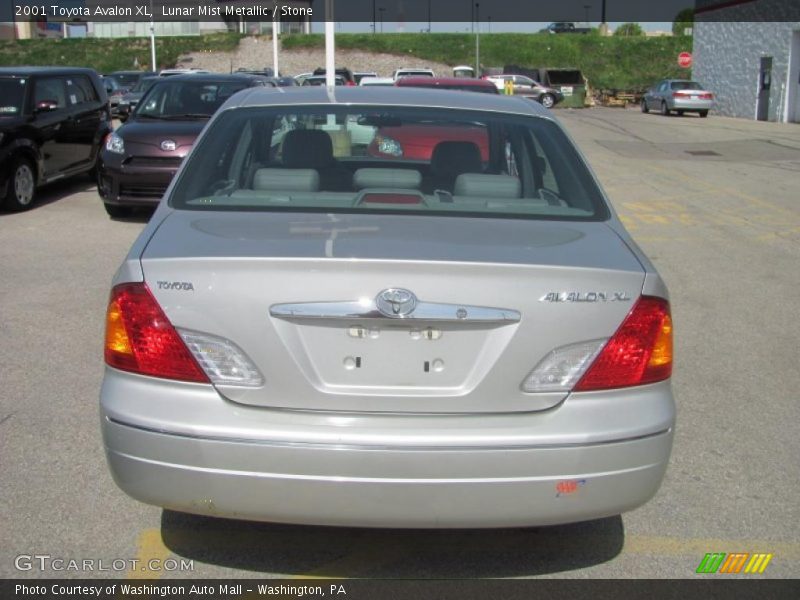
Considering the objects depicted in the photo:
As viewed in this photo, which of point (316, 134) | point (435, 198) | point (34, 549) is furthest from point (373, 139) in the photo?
point (34, 549)

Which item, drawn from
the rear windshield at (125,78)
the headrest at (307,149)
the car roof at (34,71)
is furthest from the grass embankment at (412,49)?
the headrest at (307,149)

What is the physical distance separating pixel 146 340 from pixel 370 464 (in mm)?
830

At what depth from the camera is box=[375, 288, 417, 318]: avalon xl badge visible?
2.92m

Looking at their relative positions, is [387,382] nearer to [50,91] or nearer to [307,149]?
[307,149]

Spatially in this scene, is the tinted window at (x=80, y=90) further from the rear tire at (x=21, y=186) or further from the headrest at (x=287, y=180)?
the headrest at (x=287, y=180)

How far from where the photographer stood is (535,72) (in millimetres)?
50625

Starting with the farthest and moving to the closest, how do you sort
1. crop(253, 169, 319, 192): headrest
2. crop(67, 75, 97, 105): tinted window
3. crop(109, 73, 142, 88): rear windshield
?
crop(109, 73, 142, 88): rear windshield → crop(67, 75, 97, 105): tinted window → crop(253, 169, 319, 192): headrest

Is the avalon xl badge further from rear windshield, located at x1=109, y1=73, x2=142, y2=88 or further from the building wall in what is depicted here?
rear windshield, located at x1=109, y1=73, x2=142, y2=88

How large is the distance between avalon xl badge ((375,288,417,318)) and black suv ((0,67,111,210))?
952 centimetres

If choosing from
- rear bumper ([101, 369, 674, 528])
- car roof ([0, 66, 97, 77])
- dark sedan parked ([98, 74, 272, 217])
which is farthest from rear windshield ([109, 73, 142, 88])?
rear bumper ([101, 369, 674, 528])

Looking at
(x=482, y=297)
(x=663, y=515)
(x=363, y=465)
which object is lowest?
(x=663, y=515)

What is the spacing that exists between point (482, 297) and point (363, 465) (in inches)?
24.8

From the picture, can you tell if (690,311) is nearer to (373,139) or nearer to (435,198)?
(373,139)

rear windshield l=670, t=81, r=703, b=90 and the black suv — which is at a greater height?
rear windshield l=670, t=81, r=703, b=90
